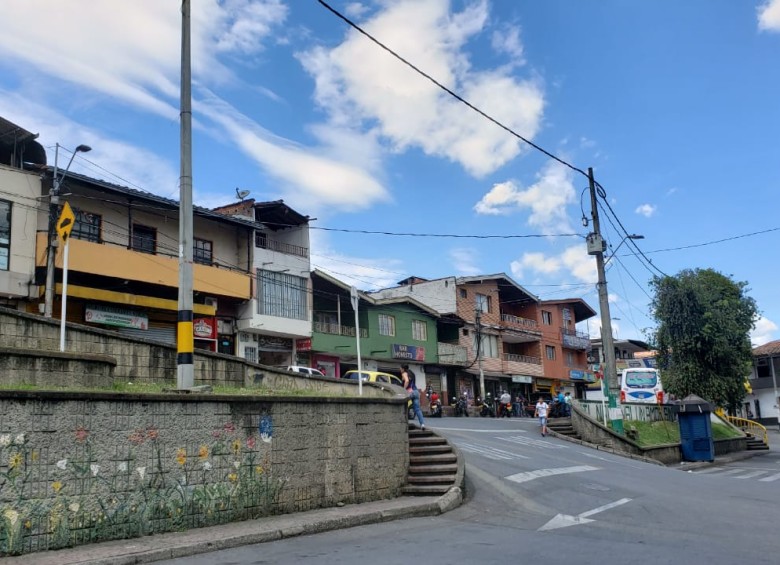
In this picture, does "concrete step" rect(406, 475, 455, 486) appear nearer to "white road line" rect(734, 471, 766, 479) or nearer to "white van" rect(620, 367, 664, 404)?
"white road line" rect(734, 471, 766, 479)

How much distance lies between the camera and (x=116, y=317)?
1016 inches

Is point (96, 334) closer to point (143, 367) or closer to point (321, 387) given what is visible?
point (143, 367)

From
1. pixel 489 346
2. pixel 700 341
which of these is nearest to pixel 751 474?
pixel 700 341

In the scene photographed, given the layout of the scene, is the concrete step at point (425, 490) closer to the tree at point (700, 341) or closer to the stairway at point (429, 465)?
the stairway at point (429, 465)

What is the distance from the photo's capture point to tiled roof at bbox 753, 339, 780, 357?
60.4 metres

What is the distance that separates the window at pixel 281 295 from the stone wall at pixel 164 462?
2100 cm

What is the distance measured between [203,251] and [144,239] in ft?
10.5

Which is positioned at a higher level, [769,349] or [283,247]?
[283,247]

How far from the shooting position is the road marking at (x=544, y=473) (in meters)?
15.1

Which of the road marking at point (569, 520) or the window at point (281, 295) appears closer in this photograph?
the road marking at point (569, 520)

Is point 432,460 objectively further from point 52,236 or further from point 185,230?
point 52,236

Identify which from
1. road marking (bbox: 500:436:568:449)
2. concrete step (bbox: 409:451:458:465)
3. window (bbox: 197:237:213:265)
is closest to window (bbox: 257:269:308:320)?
window (bbox: 197:237:213:265)

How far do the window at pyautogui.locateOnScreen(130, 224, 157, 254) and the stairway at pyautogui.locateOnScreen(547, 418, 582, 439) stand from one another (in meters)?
17.8

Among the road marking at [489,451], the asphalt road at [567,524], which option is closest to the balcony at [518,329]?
the road marking at [489,451]
